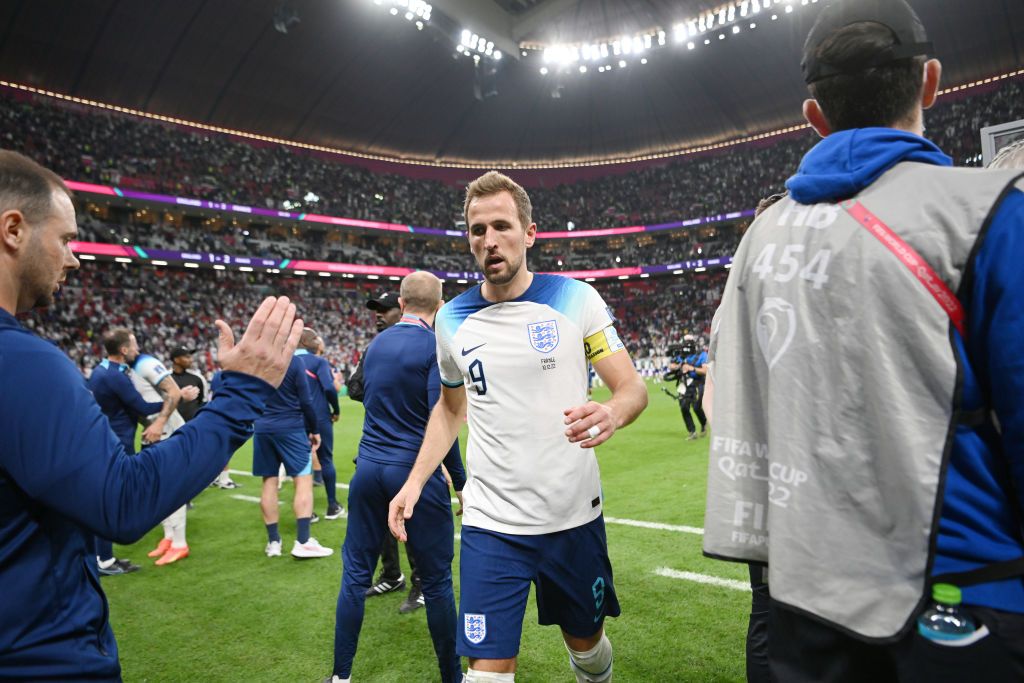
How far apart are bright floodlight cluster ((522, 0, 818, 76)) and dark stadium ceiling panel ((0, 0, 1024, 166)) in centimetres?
45

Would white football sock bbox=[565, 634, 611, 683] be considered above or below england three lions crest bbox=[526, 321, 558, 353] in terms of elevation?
below

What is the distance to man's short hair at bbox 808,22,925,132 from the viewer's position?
134 centimetres

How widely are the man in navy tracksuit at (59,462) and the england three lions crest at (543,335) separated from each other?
53.4 inches

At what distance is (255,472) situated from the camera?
6.84 metres

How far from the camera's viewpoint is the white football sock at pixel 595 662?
2.86m

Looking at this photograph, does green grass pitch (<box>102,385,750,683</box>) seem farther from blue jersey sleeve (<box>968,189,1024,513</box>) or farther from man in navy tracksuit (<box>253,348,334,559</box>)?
blue jersey sleeve (<box>968,189,1024,513</box>)

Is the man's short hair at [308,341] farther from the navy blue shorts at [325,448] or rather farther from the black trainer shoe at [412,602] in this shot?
the black trainer shoe at [412,602]

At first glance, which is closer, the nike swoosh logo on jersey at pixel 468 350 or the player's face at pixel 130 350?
the nike swoosh logo on jersey at pixel 468 350

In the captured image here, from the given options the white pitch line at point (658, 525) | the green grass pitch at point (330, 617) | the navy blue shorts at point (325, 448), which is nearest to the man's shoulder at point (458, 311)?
the green grass pitch at point (330, 617)

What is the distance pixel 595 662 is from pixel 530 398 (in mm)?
1309

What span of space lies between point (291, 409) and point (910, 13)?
6786 millimetres

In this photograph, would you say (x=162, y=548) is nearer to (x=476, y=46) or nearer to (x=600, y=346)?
(x=600, y=346)

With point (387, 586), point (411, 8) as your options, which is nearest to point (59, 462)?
point (387, 586)

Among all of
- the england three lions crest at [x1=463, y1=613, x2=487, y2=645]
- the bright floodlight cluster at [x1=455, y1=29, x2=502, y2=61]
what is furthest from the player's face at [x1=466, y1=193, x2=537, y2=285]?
the bright floodlight cluster at [x1=455, y1=29, x2=502, y2=61]
